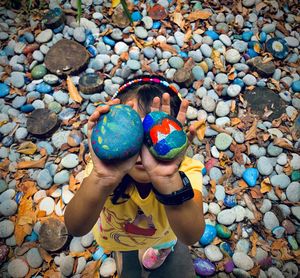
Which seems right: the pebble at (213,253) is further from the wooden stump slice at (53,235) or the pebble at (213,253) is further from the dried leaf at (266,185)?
the wooden stump slice at (53,235)

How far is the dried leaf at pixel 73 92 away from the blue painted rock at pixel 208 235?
1.43m

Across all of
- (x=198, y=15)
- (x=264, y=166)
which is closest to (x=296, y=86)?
(x=264, y=166)

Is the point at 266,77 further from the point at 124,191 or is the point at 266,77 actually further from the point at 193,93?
the point at 124,191

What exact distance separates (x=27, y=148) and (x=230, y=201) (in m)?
1.57

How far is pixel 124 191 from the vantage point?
5.17 feet

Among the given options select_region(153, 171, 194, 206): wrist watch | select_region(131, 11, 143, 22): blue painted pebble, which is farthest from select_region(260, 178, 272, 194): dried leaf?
select_region(131, 11, 143, 22): blue painted pebble

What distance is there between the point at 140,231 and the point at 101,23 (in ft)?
7.18

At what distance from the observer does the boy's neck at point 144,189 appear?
1.57m

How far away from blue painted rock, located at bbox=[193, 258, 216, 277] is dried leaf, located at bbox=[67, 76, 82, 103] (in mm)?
1547

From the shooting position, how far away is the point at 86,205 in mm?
1360

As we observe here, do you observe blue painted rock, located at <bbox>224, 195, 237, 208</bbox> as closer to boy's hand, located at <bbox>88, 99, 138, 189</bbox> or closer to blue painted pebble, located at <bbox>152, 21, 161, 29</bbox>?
boy's hand, located at <bbox>88, 99, 138, 189</bbox>

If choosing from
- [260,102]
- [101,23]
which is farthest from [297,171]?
[101,23]

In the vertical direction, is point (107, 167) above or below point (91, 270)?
above

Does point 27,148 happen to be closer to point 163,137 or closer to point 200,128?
point 200,128
